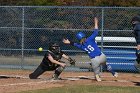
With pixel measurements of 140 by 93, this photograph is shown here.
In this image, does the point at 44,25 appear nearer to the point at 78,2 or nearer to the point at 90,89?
the point at 78,2

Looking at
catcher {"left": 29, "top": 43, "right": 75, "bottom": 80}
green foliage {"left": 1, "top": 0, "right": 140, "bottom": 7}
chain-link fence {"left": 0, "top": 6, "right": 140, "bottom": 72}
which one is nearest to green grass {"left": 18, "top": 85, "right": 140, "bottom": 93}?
catcher {"left": 29, "top": 43, "right": 75, "bottom": 80}

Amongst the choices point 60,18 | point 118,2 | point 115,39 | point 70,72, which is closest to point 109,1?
point 118,2

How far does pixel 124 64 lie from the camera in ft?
65.3

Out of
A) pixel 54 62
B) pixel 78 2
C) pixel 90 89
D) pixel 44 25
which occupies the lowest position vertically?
pixel 90 89

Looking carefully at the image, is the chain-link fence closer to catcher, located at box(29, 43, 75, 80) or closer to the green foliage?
the green foliage

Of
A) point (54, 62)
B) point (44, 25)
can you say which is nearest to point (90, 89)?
point (54, 62)

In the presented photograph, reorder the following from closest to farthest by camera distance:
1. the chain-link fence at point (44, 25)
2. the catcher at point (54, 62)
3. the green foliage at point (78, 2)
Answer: the catcher at point (54, 62) → the chain-link fence at point (44, 25) → the green foliage at point (78, 2)

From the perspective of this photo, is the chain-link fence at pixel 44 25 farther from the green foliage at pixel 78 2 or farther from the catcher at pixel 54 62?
the catcher at pixel 54 62

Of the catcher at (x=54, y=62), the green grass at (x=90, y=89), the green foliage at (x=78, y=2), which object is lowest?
the green grass at (x=90, y=89)

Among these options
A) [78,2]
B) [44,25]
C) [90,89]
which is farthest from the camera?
[78,2]

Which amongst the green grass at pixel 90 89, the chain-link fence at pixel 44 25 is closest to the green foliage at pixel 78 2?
the chain-link fence at pixel 44 25

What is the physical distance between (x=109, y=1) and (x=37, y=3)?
382 centimetres

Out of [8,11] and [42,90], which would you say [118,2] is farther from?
[42,90]

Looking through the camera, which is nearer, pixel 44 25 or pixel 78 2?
pixel 44 25
